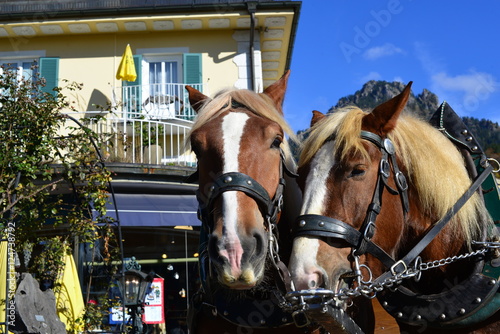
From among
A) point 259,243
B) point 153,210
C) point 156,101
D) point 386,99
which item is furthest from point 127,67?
point 259,243

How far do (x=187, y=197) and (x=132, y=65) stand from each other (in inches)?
145

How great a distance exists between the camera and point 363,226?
2725mm

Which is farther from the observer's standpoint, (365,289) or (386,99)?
(386,99)

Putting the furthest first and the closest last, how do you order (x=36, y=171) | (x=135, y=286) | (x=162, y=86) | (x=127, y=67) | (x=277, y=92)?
1. (x=162, y=86)
2. (x=127, y=67)
3. (x=135, y=286)
4. (x=36, y=171)
5. (x=277, y=92)

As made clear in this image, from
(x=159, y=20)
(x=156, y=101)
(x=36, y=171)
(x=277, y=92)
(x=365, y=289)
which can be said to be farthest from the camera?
Answer: (x=159, y=20)

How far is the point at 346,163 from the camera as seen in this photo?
2830 mm

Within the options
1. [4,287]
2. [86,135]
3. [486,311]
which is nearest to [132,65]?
[86,135]

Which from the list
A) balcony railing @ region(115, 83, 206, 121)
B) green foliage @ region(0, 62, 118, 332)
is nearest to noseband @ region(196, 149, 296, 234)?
green foliage @ region(0, 62, 118, 332)

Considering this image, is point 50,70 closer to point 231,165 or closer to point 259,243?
point 231,165

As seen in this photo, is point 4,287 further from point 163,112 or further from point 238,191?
point 163,112

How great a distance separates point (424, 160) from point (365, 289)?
0.77 m

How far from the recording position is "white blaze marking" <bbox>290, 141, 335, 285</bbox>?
260 centimetres

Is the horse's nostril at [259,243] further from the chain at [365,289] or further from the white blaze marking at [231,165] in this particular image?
the chain at [365,289]

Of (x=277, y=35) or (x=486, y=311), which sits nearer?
(x=486, y=311)
